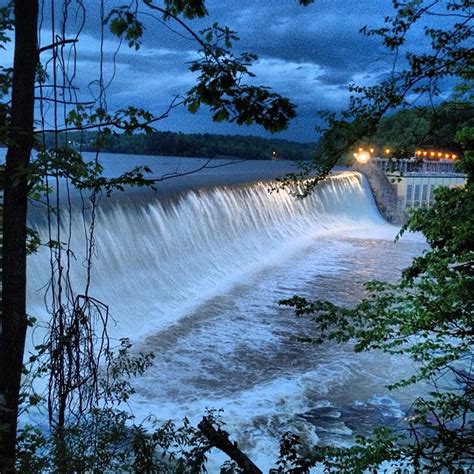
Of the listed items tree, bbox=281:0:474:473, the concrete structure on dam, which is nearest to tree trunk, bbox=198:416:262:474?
tree, bbox=281:0:474:473

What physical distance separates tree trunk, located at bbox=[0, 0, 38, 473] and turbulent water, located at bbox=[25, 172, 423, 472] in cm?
379

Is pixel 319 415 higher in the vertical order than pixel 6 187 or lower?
lower

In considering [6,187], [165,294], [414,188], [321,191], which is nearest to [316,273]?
[165,294]

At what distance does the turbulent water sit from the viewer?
23.7ft

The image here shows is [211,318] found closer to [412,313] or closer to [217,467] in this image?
[217,467]

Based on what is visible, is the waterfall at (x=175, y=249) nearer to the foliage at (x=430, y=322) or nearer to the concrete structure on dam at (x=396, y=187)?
the foliage at (x=430, y=322)

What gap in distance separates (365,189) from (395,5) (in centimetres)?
2909

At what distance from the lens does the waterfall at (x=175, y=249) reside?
1076 centimetres

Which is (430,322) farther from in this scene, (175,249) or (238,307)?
(175,249)

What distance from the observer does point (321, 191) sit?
2612 cm

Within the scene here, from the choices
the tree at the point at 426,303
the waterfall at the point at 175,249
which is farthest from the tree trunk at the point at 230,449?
the waterfall at the point at 175,249

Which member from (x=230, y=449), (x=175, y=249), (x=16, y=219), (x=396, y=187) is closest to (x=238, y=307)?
(x=175, y=249)

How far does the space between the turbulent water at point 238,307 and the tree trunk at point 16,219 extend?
12.4ft

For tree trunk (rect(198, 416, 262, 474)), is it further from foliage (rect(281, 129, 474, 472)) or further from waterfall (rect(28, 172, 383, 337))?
waterfall (rect(28, 172, 383, 337))
